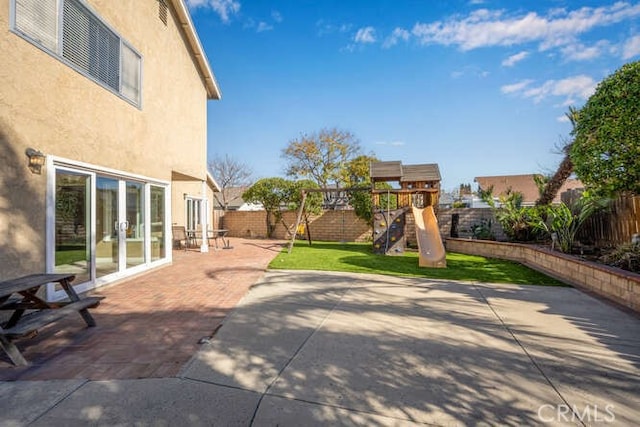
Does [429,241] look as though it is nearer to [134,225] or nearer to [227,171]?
[134,225]

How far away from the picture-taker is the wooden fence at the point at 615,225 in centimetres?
758

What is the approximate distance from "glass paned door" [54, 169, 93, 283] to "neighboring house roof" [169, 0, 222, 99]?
6.49 m

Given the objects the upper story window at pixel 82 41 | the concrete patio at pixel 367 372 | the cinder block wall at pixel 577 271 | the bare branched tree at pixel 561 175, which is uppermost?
the upper story window at pixel 82 41

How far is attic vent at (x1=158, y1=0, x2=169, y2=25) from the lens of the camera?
8663 mm

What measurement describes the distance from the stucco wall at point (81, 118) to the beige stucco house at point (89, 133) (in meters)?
0.02

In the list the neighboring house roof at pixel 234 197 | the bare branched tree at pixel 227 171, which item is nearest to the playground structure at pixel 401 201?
the bare branched tree at pixel 227 171

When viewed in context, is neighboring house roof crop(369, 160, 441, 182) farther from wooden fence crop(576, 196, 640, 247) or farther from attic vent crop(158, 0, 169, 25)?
attic vent crop(158, 0, 169, 25)

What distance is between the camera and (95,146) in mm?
6070

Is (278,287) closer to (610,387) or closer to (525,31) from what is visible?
(610,387)

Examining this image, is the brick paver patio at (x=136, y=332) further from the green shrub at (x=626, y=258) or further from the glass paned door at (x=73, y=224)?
the green shrub at (x=626, y=258)

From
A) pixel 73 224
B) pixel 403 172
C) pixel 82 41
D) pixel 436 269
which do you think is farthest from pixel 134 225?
pixel 403 172

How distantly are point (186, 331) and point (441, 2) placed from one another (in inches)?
481

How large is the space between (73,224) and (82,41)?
11.3ft

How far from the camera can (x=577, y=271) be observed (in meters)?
6.88
